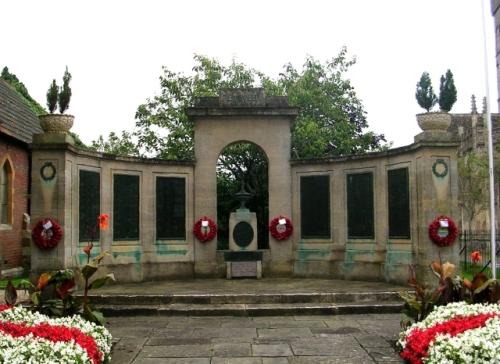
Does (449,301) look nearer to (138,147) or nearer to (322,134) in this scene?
Answer: (322,134)

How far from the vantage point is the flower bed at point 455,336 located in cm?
618

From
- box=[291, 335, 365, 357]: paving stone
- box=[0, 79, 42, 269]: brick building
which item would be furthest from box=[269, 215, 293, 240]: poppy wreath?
box=[0, 79, 42, 269]: brick building

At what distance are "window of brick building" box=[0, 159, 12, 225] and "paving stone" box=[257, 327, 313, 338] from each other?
51.6ft

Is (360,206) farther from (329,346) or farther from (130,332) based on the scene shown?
(130,332)

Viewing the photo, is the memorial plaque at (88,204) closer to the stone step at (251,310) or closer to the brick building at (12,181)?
the stone step at (251,310)

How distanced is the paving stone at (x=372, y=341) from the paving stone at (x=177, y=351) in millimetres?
2425

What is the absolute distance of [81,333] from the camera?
24.3ft

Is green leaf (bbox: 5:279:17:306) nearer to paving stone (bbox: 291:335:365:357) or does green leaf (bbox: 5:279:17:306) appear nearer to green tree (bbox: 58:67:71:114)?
paving stone (bbox: 291:335:365:357)

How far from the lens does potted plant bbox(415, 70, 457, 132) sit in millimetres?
13289

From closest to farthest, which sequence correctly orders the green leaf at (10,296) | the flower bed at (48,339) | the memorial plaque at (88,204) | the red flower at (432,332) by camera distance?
the flower bed at (48,339), the red flower at (432,332), the green leaf at (10,296), the memorial plaque at (88,204)

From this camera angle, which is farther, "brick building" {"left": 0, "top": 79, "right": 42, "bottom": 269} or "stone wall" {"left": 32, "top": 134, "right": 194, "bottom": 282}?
"brick building" {"left": 0, "top": 79, "right": 42, "bottom": 269}

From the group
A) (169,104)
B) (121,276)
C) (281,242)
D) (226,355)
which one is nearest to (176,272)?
(121,276)

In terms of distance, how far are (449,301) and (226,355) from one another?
3564 mm

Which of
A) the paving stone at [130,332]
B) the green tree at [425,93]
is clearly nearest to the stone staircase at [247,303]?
the paving stone at [130,332]
